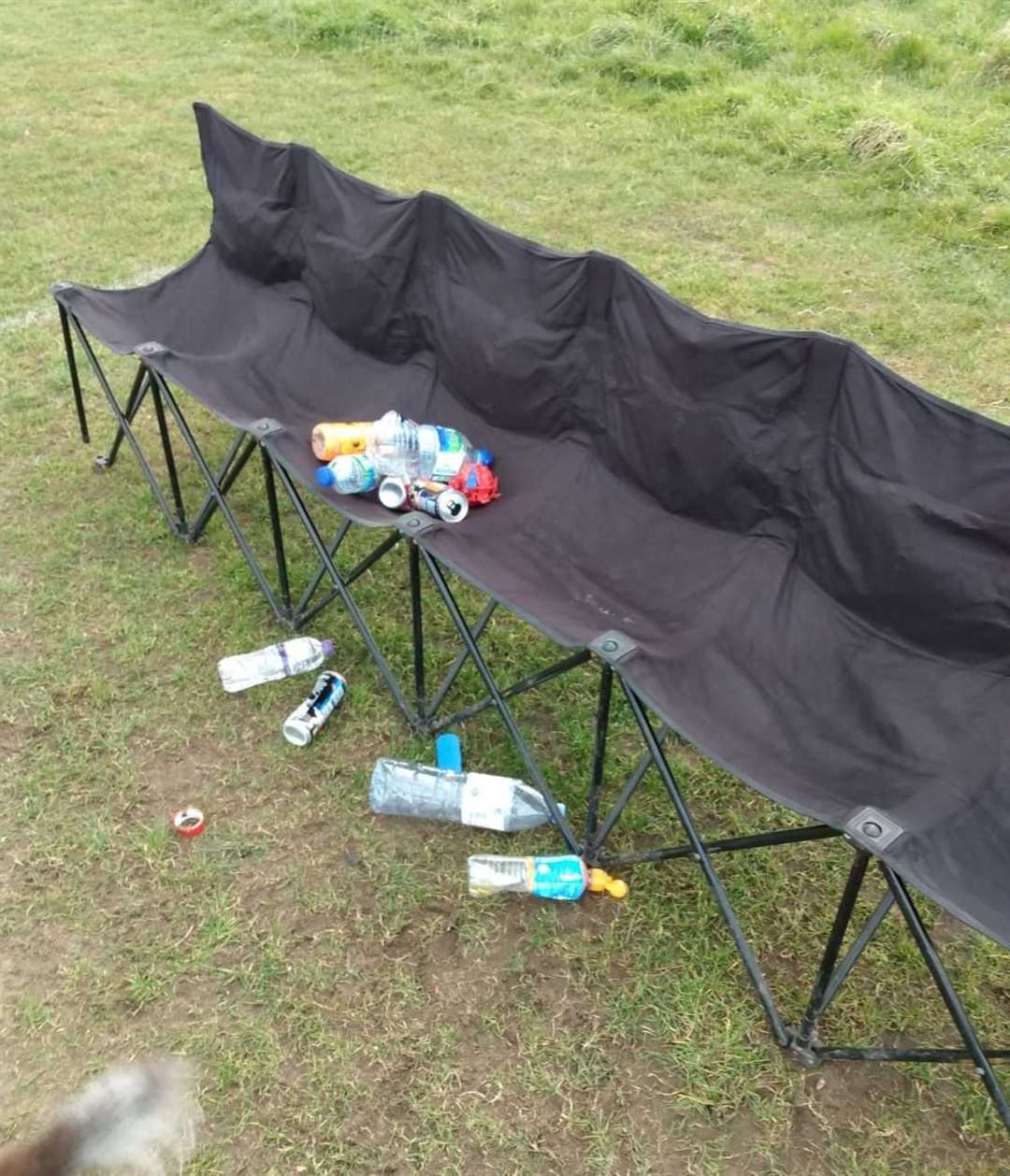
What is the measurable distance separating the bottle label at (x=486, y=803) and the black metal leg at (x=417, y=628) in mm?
312

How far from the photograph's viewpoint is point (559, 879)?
7.51 feet

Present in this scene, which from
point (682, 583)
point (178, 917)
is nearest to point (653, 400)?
point (682, 583)

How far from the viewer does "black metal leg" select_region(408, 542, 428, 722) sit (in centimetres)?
248

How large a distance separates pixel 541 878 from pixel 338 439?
4.43 feet

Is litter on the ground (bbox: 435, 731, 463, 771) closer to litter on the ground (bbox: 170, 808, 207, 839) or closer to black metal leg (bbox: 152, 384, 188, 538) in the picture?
litter on the ground (bbox: 170, 808, 207, 839)

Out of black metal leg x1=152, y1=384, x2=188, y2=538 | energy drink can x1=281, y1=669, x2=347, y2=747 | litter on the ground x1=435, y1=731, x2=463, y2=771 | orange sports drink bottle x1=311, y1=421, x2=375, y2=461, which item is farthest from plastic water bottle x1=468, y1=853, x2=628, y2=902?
black metal leg x1=152, y1=384, x2=188, y2=538

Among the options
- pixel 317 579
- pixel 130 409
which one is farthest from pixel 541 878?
pixel 130 409

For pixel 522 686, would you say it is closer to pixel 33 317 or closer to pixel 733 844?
pixel 733 844

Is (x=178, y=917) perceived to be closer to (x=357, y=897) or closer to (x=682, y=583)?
(x=357, y=897)

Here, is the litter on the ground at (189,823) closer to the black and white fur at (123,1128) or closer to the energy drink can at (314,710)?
the energy drink can at (314,710)

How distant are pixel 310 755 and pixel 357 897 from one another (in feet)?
1.54

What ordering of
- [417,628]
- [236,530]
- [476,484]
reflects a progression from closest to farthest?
1. [417,628]
2. [476,484]
3. [236,530]

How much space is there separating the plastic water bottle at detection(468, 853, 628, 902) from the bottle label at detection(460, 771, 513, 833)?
0.12 m

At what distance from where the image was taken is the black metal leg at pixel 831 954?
1730 mm
